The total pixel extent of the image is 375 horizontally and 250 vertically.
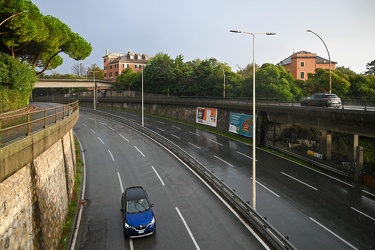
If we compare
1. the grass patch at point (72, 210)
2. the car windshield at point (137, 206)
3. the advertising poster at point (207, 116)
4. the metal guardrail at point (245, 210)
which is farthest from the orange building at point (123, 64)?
the car windshield at point (137, 206)

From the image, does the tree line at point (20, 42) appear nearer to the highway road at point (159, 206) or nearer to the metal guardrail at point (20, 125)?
the metal guardrail at point (20, 125)

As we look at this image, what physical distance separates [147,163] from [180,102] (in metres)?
28.5

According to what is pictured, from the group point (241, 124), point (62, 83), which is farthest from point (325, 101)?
point (62, 83)

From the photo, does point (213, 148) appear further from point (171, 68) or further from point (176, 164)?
point (171, 68)

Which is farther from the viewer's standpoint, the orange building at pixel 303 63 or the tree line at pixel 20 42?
the orange building at pixel 303 63

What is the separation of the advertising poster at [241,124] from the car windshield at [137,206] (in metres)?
24.1

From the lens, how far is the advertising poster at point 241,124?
125ft

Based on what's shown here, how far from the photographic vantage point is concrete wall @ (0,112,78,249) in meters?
8.39

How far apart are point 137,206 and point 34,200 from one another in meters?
6.51

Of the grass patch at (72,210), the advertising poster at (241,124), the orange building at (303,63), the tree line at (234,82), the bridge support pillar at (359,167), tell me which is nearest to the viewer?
the grass patch at (72,210)

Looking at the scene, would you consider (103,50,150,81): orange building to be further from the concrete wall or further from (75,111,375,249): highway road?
the concrete wall

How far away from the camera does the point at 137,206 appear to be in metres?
16.4

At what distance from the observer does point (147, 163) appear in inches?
1136

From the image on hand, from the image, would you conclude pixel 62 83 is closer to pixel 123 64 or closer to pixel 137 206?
pixel 123 64
